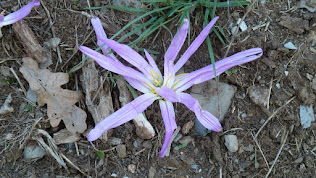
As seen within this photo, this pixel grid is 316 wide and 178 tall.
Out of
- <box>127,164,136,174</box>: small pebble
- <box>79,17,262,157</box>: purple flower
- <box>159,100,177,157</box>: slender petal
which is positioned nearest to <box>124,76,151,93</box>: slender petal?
<box>79,17,262,157</box>: purple flower

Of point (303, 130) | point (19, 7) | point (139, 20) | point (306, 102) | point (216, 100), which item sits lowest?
point (303, 130)

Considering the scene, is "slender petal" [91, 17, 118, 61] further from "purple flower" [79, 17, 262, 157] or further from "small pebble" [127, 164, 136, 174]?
"small pebble" [127, 164, 136, 174]

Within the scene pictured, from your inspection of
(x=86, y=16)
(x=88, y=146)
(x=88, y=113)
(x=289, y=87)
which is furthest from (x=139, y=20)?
(x=289, y=87)

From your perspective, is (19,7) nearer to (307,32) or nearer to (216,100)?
(216,100)

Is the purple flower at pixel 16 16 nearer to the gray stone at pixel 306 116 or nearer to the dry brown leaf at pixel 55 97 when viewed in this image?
the dry brown leaf at pixel 55 97

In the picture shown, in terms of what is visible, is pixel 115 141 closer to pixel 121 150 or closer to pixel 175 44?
pixel 121 150

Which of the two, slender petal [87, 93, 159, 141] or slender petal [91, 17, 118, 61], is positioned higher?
slender petal [91, 17, 118, 61]

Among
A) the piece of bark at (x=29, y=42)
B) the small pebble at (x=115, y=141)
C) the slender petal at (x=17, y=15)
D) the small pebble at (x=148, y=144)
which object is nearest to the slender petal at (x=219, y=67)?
the small pebble at (x=148, y=144)
